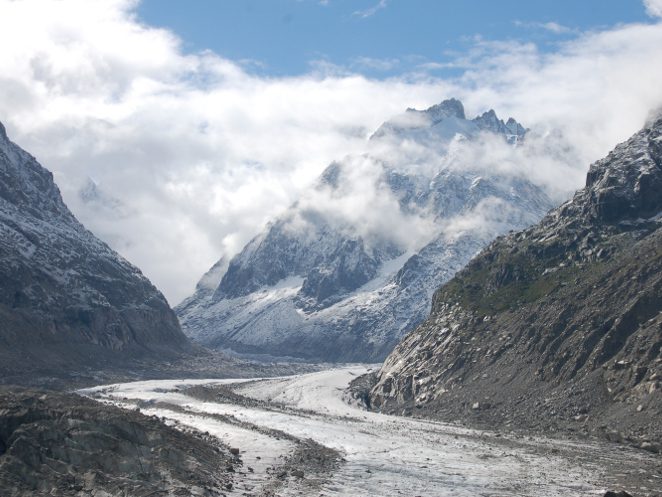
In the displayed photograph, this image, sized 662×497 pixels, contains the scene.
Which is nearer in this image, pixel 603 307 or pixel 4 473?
pixel 4 473

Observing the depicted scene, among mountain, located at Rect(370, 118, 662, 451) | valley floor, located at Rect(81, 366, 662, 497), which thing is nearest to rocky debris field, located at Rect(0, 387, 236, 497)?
valley floor, located at Rect(81, 366, 662, 497)

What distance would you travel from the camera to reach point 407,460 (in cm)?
9838

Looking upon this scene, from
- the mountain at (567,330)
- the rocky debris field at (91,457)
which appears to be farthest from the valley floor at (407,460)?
the mountain at (567,330)

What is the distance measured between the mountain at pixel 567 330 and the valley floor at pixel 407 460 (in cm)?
1042

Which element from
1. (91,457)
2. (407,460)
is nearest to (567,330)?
(407,460)

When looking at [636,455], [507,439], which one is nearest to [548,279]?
[507,439]

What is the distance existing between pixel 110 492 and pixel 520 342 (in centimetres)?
9797

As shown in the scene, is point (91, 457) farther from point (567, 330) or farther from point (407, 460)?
point (567, 330)

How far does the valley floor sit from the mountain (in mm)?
10421

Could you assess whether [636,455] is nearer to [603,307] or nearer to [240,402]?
[603,307]

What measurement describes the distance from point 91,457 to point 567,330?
91.4 meters

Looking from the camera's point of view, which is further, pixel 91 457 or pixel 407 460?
pixel 407 460

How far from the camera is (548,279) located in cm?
17225

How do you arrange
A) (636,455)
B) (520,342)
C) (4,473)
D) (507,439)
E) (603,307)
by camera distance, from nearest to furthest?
(4,473) < (636,455) < (507,439) < (603,307) < (520,342)
